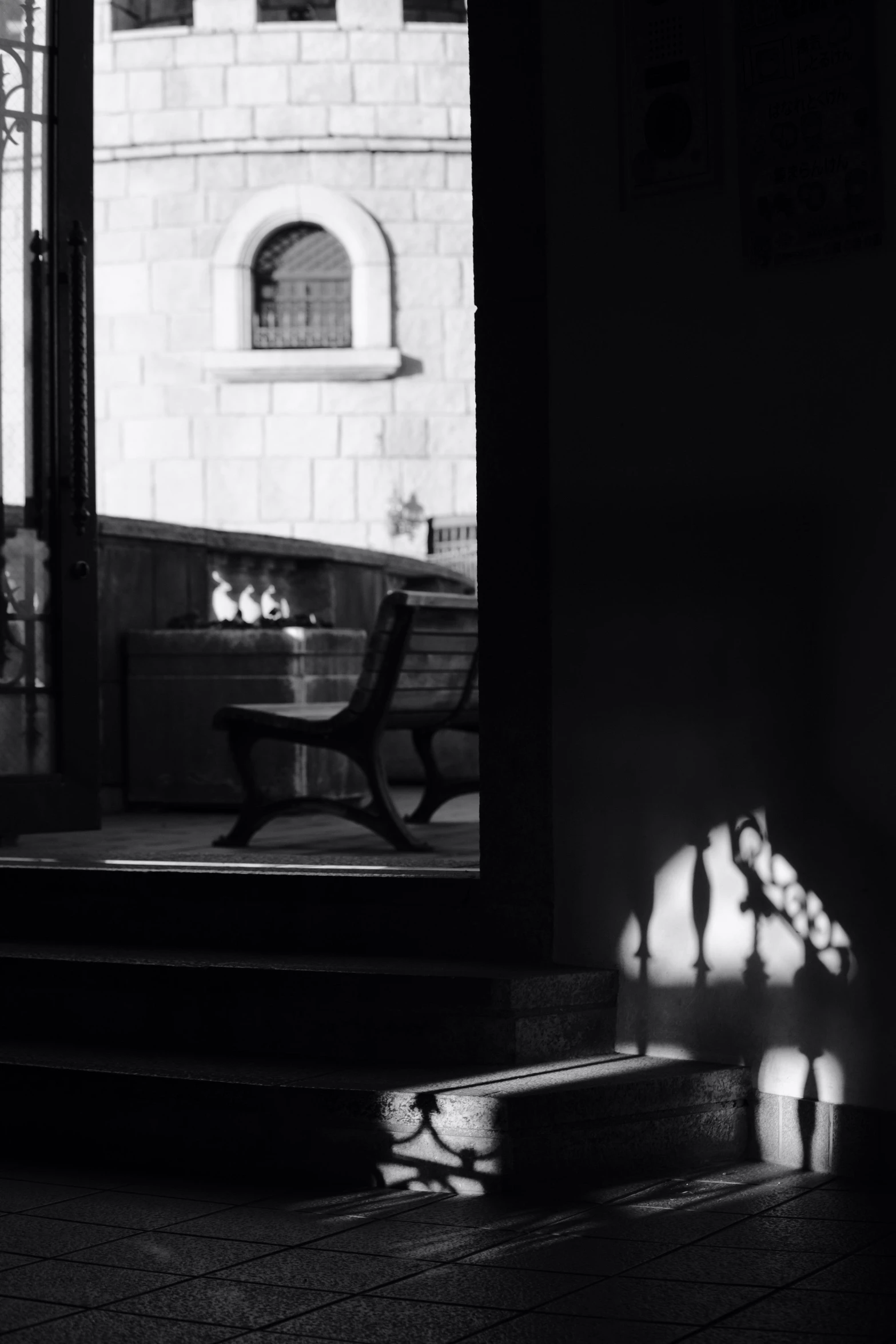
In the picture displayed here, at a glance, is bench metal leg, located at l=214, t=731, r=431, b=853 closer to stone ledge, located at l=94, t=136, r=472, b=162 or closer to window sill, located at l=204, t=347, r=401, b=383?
window sill, located at l=204, t=347, r=401, b=383

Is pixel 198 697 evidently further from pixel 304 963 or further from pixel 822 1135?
pixel 822 1135

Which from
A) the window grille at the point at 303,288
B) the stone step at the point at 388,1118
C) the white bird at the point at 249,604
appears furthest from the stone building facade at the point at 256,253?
the stone step at the point at 388,1118

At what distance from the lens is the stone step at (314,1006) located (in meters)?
4.05

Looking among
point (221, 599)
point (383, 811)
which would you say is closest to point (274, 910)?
point (383, 811)

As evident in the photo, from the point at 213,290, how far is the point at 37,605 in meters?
11.9

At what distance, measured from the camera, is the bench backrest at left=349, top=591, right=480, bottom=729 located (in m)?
6.32

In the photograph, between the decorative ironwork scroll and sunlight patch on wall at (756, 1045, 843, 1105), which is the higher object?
the decorative ironwork scroll

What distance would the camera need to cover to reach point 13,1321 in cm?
291

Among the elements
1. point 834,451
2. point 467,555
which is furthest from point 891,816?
point 467,555

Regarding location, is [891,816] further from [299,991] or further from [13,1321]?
[13,1321]

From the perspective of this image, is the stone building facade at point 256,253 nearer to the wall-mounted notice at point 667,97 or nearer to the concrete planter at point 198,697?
the concrete planter at point 198,697

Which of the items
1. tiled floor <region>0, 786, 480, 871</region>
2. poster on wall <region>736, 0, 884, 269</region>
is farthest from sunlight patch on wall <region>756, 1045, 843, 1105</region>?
poster on wall <region>736, 0, 884, 269</region>

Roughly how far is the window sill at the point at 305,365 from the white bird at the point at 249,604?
25.4 feet

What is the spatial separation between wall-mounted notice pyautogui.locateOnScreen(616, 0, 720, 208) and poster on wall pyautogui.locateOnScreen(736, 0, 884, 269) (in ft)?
0.26
